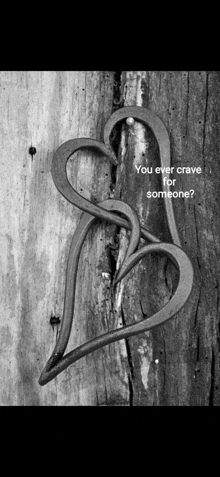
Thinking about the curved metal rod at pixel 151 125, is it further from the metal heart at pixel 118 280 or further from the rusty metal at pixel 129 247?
the metal heart at pixel 118 280

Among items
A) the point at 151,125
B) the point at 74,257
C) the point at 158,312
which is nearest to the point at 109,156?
the point at 151,125

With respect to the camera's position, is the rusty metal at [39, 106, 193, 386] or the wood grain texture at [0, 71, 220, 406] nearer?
the rusty metal at [39, 106, 193, 386]

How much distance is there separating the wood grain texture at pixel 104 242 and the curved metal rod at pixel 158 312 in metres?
0.09

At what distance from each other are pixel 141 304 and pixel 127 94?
440 millimetres

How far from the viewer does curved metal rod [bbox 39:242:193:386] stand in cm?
102

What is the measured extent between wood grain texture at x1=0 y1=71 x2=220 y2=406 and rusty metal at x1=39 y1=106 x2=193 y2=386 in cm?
5

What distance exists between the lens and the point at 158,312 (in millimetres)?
1021

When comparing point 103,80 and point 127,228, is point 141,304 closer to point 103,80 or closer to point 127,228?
point 127,228

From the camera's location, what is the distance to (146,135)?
44.6 inches

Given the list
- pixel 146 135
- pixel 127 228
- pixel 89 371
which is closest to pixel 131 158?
pixel 146 135

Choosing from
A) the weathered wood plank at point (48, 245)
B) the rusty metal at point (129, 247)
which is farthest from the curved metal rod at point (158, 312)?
the weathered wood plank at point (48, 245)

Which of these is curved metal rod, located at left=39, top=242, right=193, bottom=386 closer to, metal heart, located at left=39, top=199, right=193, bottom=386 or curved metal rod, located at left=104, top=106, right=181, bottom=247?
metal heart, located at left=39, top=199, right=193, bottom=386

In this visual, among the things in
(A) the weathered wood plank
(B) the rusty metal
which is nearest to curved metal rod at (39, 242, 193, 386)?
Result: (B) the rusty metal

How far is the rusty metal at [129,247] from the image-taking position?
1026 mm
